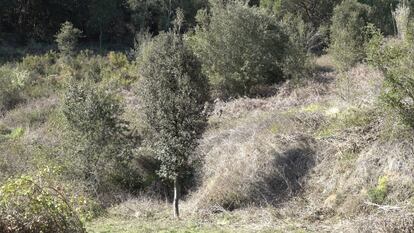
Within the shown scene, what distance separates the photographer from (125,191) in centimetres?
1994

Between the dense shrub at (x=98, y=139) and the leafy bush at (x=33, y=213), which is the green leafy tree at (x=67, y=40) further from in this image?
the leafy bush at (x=33, y=213)

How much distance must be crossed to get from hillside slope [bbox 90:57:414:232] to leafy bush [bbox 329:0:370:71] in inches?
359

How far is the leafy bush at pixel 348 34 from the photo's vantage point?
95.3ft

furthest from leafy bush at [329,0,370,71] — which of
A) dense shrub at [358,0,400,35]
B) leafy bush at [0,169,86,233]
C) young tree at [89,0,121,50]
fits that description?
young tree at [89,0,121,50]

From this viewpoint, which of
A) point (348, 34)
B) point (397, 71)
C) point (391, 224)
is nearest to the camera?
point (391, 224)

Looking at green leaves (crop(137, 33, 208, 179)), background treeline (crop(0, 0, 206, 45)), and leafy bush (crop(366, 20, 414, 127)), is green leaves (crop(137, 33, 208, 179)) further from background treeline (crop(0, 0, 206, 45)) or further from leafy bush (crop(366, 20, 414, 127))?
background treeline (crop(0, 0, 206, 45))

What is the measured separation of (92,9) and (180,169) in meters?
33.6

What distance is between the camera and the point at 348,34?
3147 centimetres

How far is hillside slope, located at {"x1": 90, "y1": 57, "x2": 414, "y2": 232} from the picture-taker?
539 inches

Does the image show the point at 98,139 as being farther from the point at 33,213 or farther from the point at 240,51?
the point at 240,51

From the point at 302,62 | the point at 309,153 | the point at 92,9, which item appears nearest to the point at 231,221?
the point at 309,153

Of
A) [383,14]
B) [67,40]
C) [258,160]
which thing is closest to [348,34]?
[383,14]

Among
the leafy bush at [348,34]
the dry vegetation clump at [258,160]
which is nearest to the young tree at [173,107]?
the dry vegetation clump at [258,160]

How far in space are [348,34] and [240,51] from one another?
7.13m
